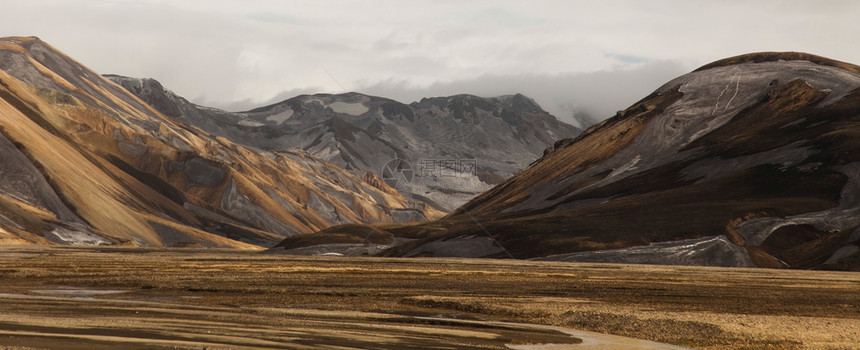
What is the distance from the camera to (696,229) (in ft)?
454

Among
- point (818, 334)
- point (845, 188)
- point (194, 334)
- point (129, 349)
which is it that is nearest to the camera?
point (129, 349)

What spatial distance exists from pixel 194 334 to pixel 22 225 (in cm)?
17153

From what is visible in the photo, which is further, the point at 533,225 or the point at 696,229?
the point at 533,225

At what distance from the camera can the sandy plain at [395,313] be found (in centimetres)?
2802

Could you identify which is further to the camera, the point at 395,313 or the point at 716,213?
the point at 716,213

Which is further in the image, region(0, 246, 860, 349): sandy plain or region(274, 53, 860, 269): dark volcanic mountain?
region(274, 53, 860, 269): dark volcanic mountain

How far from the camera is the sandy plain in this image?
28.0 meters

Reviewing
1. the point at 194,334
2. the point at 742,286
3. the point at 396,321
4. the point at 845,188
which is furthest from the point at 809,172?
the point at 194,334

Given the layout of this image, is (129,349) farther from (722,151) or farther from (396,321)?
(722,151)

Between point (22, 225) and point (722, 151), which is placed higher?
point (722, 151)

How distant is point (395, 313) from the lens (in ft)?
132

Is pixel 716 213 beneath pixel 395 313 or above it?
beneath

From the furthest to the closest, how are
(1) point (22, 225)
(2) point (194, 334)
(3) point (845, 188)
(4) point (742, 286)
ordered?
1. (1) point (22, 225)
2. (3) point (845, 188)
3. (4) point (742, 286)
4. (2) point (194, 334)

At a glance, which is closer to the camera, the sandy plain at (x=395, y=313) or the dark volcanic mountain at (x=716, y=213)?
the sandy plain at (x=395, y=313)
